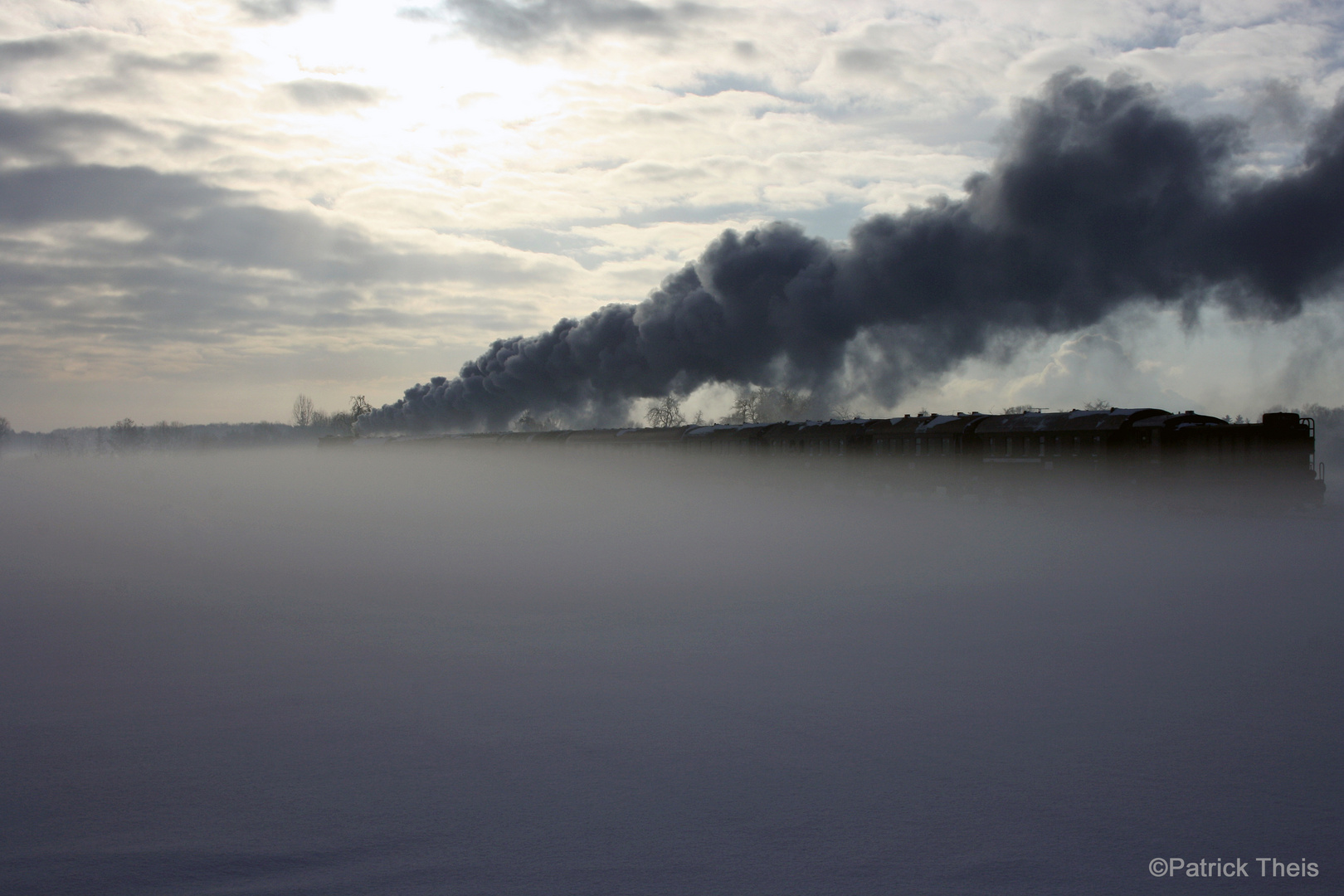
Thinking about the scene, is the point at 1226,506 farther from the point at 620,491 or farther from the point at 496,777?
the point at 496,777

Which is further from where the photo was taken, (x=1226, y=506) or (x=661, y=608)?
(x=1226, y=506)

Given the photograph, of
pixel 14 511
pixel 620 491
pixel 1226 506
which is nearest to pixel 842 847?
pixel 1226 506

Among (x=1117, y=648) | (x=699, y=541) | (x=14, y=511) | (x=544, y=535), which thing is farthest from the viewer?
(x=14, y=511)

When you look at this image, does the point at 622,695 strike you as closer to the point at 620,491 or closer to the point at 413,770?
the point at 413,770

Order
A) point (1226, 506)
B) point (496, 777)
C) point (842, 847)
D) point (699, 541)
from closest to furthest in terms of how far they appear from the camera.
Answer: point (842, 847)
point (496, 777)
point (699, 541)
point (1226, 506)

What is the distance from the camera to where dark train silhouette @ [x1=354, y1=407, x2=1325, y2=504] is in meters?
29.7

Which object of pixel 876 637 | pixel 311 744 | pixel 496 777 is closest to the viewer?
pixel 496 777

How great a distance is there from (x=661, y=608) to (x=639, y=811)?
25.1ft

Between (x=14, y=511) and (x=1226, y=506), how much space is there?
4833cm

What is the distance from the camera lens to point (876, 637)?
1196cm

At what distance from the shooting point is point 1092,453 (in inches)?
1202

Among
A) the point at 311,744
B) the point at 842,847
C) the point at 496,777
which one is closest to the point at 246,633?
the point at 311,744

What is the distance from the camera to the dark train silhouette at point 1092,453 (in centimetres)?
2967

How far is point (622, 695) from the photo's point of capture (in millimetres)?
9414
